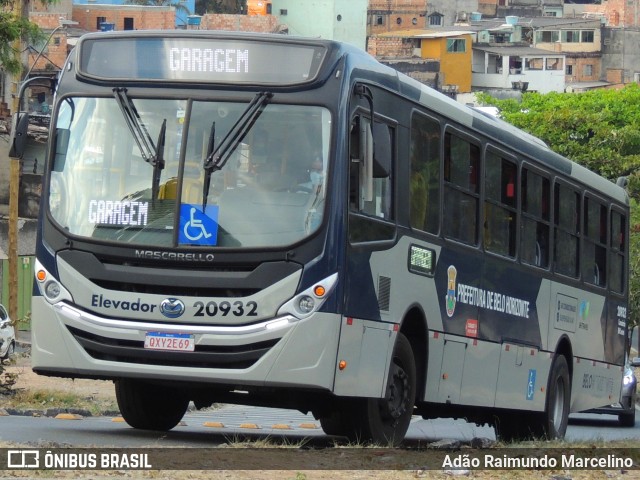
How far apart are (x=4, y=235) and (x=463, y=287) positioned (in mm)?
34966

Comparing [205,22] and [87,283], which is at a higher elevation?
[205,22]

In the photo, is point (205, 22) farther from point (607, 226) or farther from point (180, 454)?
point (180, 454)

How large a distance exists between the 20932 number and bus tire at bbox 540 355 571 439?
6976 millimetres

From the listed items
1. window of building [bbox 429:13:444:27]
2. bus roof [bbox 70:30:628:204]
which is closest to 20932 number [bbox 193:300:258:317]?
bus roof [bbox 70:30:628:204]

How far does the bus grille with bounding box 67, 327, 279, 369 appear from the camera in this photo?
11703 mm

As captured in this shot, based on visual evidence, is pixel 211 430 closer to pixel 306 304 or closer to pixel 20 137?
pixel 20 137

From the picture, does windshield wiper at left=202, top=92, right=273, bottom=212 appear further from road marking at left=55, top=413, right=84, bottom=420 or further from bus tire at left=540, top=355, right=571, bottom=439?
bus tire at left=540, top=355, right=571, bottom=439

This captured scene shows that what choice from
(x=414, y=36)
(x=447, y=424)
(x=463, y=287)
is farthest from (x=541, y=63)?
(x=463, y=287)

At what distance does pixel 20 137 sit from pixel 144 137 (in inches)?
48.6

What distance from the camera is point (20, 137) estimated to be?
496 inches

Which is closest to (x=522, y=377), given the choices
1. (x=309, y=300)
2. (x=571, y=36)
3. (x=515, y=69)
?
(x=309, y=300)

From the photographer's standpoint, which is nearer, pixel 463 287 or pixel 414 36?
pixel 463 287

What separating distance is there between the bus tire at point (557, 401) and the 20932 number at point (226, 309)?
6.98m

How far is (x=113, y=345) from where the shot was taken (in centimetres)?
1197
